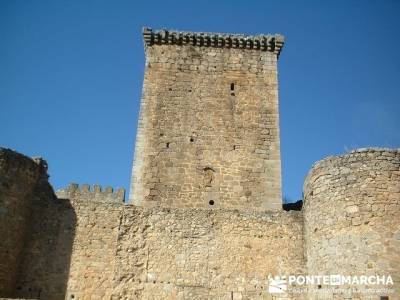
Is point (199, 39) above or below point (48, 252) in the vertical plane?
above

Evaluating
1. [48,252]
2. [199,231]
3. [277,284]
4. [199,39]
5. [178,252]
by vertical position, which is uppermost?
[199,39]

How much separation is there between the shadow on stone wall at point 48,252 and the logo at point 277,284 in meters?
4.13

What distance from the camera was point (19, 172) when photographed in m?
10.6

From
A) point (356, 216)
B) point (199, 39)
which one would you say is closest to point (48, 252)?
point (356, 216)

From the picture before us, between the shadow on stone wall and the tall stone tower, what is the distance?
8.46ft

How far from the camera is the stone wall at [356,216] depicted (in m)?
8.85

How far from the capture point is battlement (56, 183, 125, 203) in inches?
782

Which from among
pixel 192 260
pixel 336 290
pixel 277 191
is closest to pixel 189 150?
pixel 277 191

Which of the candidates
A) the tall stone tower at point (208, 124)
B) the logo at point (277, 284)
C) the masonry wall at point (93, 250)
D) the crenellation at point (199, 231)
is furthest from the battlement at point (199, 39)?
the logo at point (277, 284)

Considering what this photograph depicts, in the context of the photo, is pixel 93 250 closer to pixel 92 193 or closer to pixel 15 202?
pixel 15 202

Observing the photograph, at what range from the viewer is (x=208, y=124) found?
14.2 metres

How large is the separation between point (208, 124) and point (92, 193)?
7771 mm

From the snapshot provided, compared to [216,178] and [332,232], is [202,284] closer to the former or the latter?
[332,232]

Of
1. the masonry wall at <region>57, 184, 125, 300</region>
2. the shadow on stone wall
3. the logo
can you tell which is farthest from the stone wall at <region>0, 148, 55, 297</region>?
the logo
